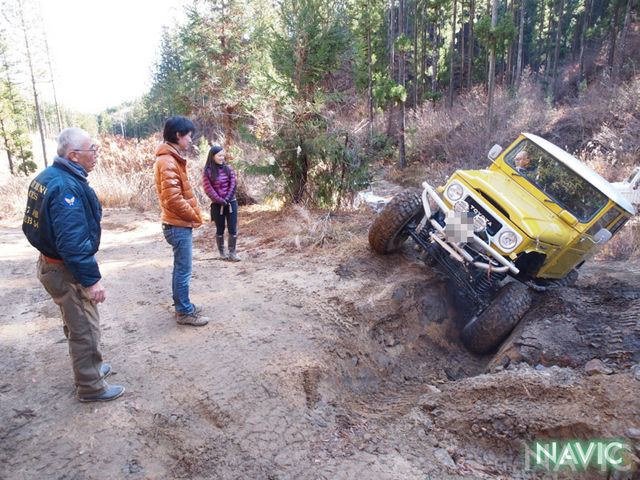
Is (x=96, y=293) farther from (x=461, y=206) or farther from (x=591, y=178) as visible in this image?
(x=591, y=178)

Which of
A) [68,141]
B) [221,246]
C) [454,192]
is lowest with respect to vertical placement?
[221,246]

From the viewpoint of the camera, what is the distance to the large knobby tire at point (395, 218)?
5.43 metres

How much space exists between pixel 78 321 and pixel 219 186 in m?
3.65

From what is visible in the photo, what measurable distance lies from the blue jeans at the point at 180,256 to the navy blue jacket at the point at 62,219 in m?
1.20

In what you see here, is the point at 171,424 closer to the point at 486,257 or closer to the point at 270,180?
the point at 486,257

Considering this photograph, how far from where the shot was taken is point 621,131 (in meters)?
13.7

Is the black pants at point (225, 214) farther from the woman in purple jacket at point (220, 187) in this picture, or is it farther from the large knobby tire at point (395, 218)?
the large knobby tire at point (395, 218)

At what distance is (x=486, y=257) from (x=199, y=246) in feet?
18.2

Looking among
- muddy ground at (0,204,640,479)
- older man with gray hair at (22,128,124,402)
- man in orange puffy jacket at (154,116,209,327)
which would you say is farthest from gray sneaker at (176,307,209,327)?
older man with gray hair at (22,128,124,402)

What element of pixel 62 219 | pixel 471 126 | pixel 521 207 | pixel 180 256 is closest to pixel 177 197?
pixel 180 256

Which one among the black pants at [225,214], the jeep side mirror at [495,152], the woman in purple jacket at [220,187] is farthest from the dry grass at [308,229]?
the jeep side mirror at [495,152]

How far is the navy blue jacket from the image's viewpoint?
2559 millimetres

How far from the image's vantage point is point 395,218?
5.49 m

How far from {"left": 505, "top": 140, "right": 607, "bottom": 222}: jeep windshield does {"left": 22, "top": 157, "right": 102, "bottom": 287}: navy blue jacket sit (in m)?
5.19
